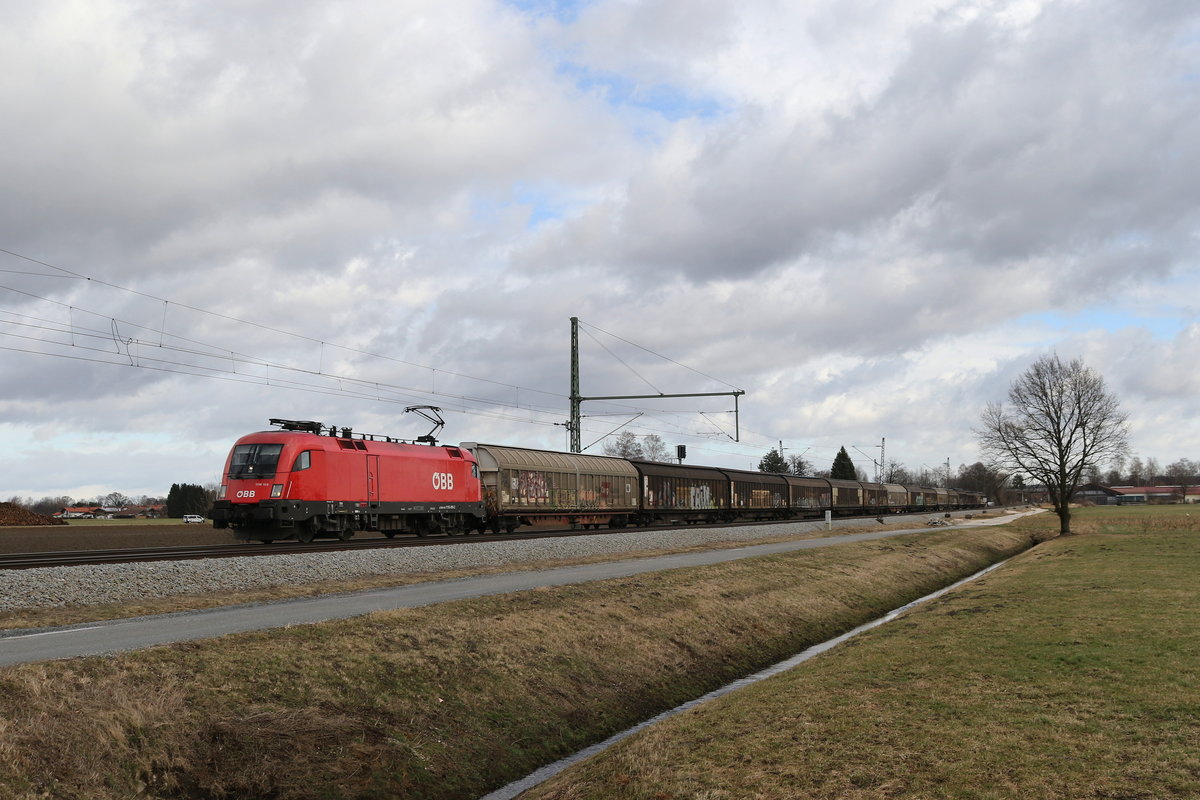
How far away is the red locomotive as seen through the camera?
32.8 meters

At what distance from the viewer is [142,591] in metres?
19.5

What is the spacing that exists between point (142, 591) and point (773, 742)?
1494 cm

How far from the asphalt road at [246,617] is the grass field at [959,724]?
6607mm

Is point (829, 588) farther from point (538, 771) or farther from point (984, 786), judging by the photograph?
point (984, 786)

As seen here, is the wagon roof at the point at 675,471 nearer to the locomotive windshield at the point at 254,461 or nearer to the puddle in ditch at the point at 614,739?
the locomotive windshield at the point at 254,461

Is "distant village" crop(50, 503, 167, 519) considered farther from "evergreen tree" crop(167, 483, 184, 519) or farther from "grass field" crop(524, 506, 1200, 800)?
"grass field" crop(524, 506, 1200, 800)

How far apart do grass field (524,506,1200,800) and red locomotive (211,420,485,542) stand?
72.3 feet

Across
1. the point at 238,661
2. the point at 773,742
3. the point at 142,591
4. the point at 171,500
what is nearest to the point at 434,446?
the point at 142,591

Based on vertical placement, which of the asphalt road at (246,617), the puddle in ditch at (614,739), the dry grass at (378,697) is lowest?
the puddle in ditch at (614,739)

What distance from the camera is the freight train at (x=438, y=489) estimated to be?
33.2m

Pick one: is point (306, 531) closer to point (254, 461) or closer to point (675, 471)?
point (254, 461)

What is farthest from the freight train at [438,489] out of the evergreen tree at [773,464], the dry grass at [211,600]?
the evergreen tree at [773,464]

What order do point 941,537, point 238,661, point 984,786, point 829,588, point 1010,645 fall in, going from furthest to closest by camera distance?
point 941,537 < point 829,588 < point 1010,645 < point 238,661 < point 984,786

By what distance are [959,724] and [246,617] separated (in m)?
12.2
